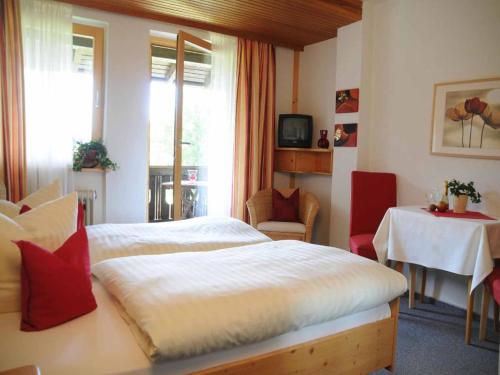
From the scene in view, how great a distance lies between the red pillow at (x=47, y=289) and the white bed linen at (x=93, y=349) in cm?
3

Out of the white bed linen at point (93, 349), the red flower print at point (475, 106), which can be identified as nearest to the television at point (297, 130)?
the red flower print at point (475, 106)

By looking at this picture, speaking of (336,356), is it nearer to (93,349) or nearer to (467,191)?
(93,349)

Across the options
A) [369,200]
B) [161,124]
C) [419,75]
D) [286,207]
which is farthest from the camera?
[161,124]

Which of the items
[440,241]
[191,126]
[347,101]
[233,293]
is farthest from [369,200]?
[233,293]

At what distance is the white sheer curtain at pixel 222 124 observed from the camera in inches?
173

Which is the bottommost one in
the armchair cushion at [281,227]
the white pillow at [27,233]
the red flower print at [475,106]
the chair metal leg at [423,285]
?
the chair metal leg at [423,285]

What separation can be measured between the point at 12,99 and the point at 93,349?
2.84 meters

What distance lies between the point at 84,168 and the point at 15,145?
0.61m

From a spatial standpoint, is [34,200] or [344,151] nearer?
[34,200]

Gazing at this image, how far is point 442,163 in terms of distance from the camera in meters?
3.35

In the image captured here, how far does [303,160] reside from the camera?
477 centimetres

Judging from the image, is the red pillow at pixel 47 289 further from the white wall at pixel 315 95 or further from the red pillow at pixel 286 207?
the white wall at pixel 315 95

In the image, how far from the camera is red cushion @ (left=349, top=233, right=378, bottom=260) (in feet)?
10.4

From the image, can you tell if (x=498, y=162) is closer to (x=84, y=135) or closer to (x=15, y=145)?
(x=84, y=135)
